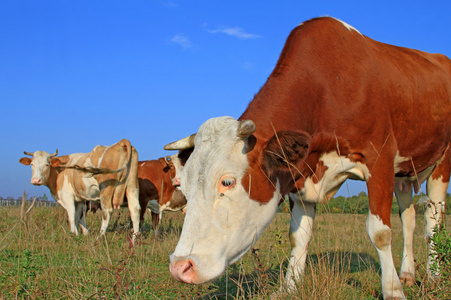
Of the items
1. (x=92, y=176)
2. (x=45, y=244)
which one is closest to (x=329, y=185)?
(x=45, y=244)

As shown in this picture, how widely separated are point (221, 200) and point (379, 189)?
1.65m

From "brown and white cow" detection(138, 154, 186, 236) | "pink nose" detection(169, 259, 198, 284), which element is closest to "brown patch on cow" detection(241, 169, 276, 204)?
"pink nose" detection(169, 259, 198, 284)

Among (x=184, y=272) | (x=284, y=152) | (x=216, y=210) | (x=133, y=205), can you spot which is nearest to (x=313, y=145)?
(x=284, y=152)

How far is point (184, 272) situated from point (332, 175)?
6.69 feet

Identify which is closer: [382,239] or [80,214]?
[382,239]

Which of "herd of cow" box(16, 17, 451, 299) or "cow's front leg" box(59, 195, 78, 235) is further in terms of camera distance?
"cow's front leg" box(59, 195, 78, 235)

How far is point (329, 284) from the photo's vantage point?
3.40 metres

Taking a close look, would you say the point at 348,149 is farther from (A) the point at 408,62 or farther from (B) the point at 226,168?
(A) the point at 408,62

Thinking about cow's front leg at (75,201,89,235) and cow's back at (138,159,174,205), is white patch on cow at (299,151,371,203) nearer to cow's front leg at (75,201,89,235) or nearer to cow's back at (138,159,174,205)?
cow's back at (138,159,174,205)

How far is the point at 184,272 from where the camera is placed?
2980 mm

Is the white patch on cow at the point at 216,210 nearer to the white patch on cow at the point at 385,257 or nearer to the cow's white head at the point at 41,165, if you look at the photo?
the white patch on cow at the point at 385,257

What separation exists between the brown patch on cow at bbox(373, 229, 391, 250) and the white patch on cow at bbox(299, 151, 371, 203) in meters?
0.53

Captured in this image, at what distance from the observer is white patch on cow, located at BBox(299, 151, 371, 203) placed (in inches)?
167

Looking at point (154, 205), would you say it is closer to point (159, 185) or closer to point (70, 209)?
point (159, 185)
